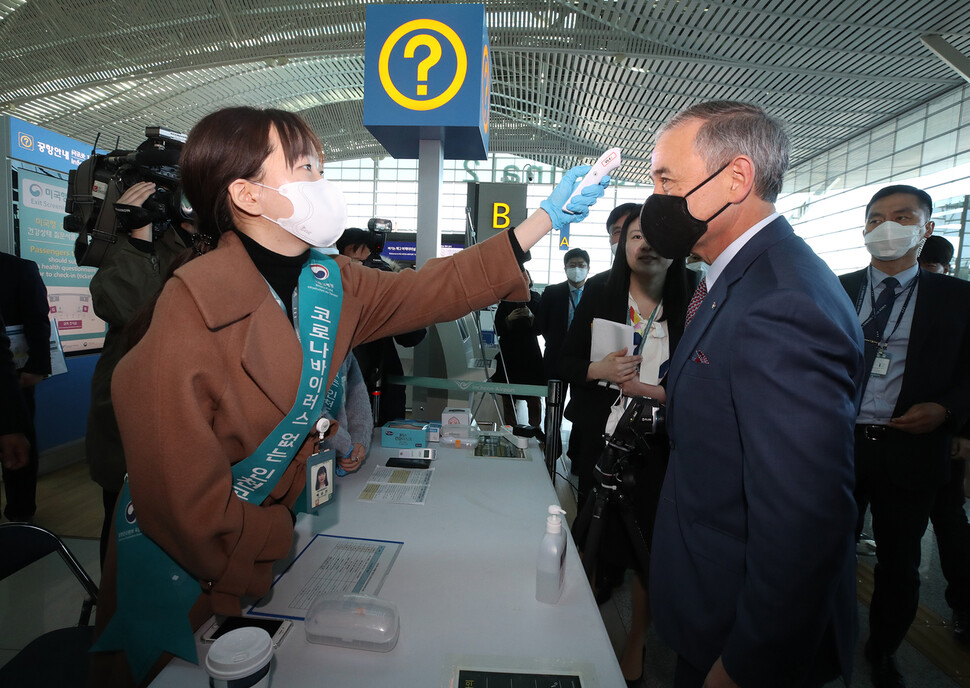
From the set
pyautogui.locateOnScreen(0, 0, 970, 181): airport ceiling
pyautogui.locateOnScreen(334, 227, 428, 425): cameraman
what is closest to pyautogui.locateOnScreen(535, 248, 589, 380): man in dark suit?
pyautogui.locateOnScreen(334, 227, 428, 425): cameraman

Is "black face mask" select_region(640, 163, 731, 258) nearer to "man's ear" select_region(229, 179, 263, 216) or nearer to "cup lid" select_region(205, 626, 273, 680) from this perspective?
"man's ear" select_region(229, 179, 263, 216)

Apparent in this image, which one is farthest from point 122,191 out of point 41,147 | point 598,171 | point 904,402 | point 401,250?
point 401,250

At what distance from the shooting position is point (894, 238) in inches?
76.1

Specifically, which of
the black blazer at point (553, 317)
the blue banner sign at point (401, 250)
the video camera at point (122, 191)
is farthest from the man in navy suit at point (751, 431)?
the blue banner sign at point (401, 250)

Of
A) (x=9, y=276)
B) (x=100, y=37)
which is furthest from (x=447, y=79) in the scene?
(x=100, y=37)

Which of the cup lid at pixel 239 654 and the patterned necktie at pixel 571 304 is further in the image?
the patterned necktie at pixel 571 304

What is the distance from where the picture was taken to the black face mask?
1115mm

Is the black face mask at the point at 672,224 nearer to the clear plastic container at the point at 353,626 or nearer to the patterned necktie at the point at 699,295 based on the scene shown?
the patterned necktie at the point at 699,295

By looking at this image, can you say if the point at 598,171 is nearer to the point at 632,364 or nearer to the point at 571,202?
the point at 571,202

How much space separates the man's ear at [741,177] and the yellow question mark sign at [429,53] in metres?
2.00

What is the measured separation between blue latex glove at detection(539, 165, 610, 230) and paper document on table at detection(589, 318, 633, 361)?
2.34 ft

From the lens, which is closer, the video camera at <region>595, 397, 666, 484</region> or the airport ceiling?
the video camera at <region>595, 397, 666, 484</region>

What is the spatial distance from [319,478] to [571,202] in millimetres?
969

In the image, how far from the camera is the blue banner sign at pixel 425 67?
253 cm
